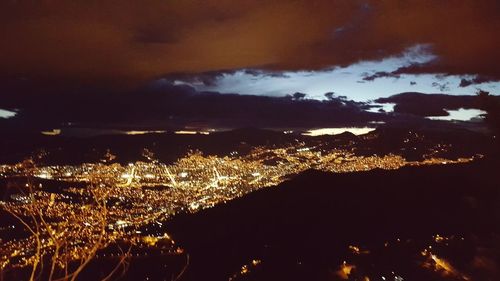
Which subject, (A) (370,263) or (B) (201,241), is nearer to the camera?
(A) (370,263)

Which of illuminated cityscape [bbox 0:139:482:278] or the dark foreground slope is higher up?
the dark foreground slope

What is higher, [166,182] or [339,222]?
[339,222]

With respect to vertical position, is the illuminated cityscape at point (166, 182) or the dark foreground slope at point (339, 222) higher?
the dark foreground slope at point (339, 222)

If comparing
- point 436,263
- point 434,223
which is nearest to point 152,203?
point 434,223

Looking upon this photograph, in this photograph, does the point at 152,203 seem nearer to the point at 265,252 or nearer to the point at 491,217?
the point at 265,252

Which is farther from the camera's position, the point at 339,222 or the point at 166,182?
the point at 166,182

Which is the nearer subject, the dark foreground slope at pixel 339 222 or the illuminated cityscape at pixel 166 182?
the dark foreground slope at pixel 339 222

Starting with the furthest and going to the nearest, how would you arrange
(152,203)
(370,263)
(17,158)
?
(17,158), (152,203), (370,263)

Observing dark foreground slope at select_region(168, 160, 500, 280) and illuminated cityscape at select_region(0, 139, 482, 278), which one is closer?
dark foreground slope at select_region(168, 160, 500, 280)
